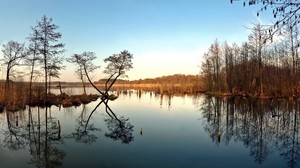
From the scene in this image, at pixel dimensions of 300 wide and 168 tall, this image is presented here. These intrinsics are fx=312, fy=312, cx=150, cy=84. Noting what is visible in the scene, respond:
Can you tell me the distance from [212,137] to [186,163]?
238 inches

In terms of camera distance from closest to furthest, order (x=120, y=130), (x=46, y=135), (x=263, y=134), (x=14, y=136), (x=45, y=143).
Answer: (x=45, y=143) → (x=14, y=136) → (x=46, y=135) → (x=263, y=134) → (x=120, y=130)

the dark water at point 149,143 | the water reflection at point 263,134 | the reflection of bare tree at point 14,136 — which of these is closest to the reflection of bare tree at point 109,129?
the dark water at point 149,143

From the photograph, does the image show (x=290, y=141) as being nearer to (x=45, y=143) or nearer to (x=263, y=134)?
(x=263, y=134)

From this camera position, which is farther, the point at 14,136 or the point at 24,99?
the point at 24,99

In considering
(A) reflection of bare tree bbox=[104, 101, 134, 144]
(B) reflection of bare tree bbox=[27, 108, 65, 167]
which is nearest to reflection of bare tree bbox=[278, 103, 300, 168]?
(A) reflection of bare tree bbox=[104, 101, 134, 144]

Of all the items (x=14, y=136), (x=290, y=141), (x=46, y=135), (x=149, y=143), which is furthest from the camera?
A: (x=46, y=135)

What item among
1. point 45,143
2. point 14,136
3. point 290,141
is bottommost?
point 290,141

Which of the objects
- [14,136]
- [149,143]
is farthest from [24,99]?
[149,143]

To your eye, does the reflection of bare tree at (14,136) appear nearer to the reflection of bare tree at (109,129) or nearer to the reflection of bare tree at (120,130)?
the reflection of bare tree at (109,129)

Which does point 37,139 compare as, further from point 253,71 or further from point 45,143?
point 253,71

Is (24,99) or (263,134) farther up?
(24,99)

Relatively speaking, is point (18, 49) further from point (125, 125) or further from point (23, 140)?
point (23, 140)

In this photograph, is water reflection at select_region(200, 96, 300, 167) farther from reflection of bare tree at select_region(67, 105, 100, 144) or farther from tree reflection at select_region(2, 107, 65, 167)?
tree reflection at select_region(2, 107, 65, 167)

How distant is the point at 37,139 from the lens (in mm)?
16094
